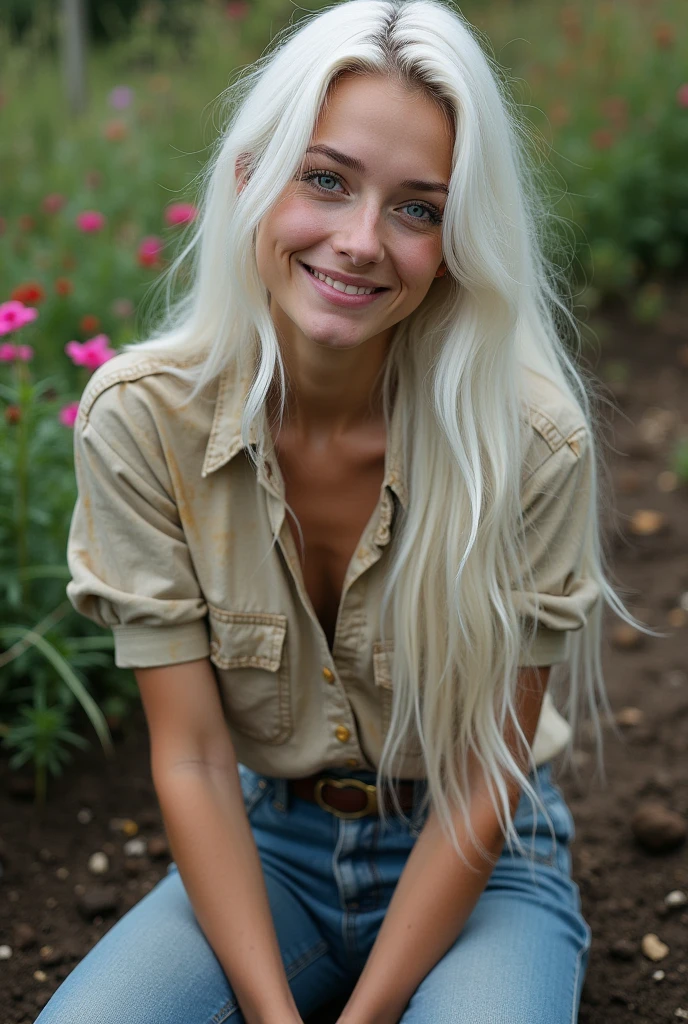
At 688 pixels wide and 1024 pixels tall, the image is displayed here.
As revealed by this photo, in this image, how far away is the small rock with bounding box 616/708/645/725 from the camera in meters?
2.81

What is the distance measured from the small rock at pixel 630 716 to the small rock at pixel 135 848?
1169 millimetres

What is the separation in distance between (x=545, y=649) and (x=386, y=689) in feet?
0.85

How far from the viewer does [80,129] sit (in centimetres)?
475

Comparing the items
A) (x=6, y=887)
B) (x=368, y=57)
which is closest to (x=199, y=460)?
(x=368, y=57)

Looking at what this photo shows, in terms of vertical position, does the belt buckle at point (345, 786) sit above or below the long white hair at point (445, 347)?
below

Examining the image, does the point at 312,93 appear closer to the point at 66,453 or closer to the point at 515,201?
the point at 515,201

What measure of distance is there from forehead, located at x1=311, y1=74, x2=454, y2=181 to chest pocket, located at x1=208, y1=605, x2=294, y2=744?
0.70 m

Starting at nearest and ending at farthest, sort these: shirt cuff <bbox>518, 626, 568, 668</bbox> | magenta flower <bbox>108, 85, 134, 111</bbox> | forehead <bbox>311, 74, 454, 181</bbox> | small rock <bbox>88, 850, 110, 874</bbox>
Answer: forehead <bbox>311, 74, 454, 181</bbox>, shirt cuff <bbox>518, 626, 568, 668</bbox>, small rock <bbox>88, 850, 110, 874</bbox>, magenta flower <bbox>108, 85, 134, 111</bbox>

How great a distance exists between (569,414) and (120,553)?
712 mm

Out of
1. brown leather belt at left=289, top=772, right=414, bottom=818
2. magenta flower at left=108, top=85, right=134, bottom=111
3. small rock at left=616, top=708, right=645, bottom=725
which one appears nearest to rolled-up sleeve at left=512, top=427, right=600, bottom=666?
brown leather belt at left=289, top=772, right=414, bottom=818

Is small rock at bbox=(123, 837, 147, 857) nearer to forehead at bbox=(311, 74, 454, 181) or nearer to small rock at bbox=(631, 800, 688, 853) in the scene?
small rock at bbox=(631, 800, 688, 853)

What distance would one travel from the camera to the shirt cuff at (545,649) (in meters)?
1.78

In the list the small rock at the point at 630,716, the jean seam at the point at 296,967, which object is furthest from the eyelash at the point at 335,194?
the small rock at the point at 630,716

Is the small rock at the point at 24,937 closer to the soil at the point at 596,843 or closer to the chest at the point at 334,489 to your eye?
the soil at the point at 596,843
